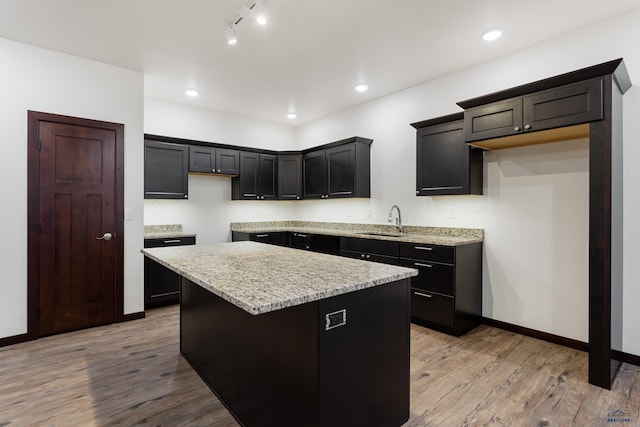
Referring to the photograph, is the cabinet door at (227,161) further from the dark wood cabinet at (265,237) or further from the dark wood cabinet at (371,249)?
the dark wood cabinet at (371,249)

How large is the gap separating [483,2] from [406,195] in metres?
2.25

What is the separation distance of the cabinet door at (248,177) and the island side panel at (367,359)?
3921 millimetres

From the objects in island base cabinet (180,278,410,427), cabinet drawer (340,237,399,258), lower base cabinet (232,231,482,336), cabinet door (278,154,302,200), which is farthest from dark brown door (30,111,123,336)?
lower base cabinet (232,231,482,336)

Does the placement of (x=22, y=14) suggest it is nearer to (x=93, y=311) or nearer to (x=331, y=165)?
(x=93, y=311)

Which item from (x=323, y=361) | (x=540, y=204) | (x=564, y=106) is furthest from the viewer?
(x=540, y=204)

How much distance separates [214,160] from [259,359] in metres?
3.77

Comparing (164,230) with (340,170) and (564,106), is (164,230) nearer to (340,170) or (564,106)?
(340,170)

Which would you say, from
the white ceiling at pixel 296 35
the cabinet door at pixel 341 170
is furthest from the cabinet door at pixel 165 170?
the cabinet door at pixel 341 170

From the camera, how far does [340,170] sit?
15.8 ft

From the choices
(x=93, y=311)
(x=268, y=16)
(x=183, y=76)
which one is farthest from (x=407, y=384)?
(x=183, y=76)

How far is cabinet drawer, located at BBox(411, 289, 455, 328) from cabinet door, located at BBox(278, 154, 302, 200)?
9.29 ft

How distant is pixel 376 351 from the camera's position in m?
1.66

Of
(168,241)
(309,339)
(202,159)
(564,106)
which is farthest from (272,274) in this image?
(202,159)

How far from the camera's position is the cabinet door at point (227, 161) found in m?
4.97
